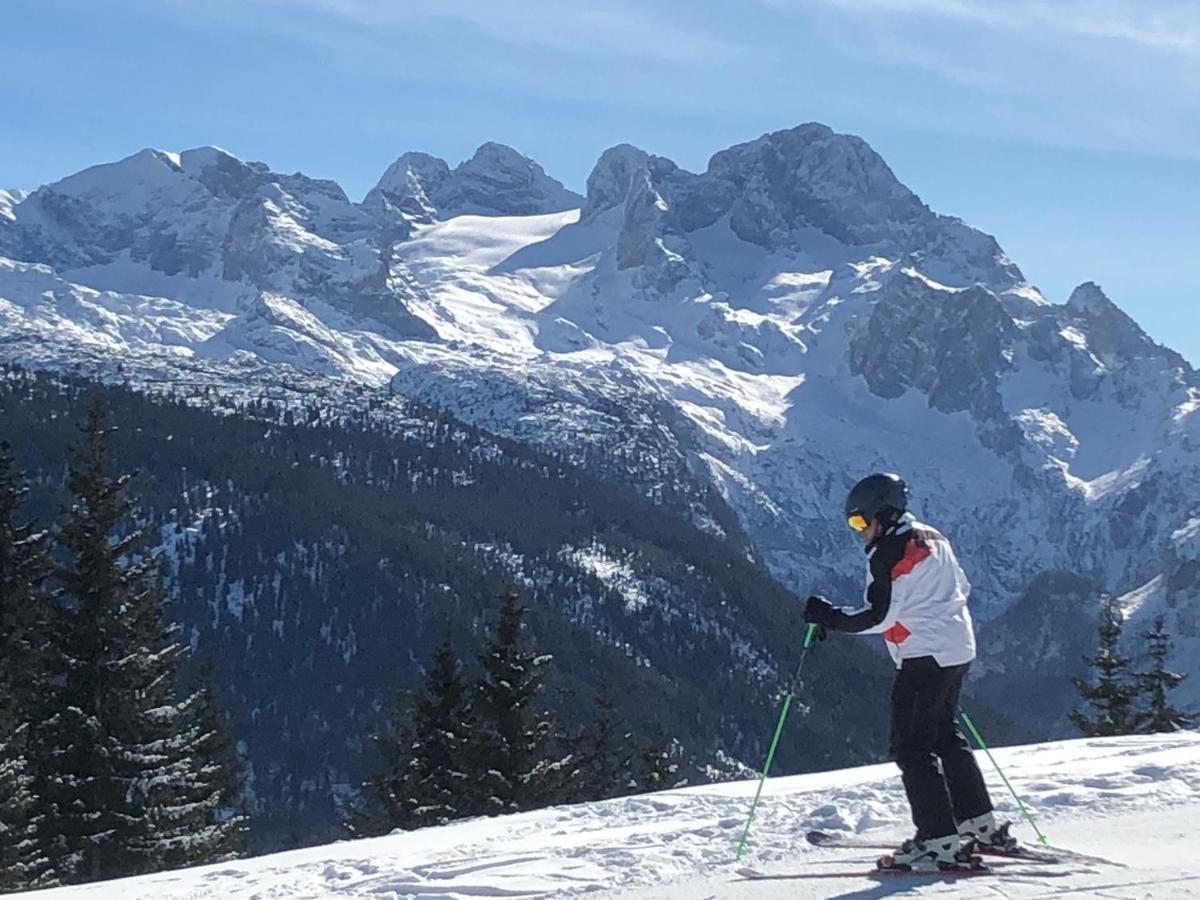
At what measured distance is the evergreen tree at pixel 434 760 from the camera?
3141cm

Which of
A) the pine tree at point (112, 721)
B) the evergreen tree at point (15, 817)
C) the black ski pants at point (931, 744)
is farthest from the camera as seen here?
the pine tree at point (112, 721)

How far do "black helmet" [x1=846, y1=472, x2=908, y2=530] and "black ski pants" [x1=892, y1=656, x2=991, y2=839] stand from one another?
1.15 metres

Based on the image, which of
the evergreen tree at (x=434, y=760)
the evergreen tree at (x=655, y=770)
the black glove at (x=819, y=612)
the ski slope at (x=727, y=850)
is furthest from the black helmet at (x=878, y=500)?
the evergreen tree at (x=655, y=770)

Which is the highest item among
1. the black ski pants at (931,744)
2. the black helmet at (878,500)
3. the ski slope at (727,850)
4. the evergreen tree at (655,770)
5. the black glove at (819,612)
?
the black helmet at (878,500)

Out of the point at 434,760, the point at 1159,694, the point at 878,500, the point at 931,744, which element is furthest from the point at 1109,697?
the point at 878,500

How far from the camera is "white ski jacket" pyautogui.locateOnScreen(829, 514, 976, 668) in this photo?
10.3 m

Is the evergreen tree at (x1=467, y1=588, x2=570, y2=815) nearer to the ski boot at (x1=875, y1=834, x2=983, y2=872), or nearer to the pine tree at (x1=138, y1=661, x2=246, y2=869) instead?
the pine tree at (x1=138, y1=661, x2=246, y2=869)

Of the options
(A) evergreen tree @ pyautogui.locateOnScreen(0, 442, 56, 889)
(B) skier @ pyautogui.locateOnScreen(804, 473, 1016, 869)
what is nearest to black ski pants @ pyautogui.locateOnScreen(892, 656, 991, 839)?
(B) skier @ pyautogui.locateOnScreen(804, 473, 1016, 869)

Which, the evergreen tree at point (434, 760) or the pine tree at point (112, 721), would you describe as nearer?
the pine tree at point (112, 721)

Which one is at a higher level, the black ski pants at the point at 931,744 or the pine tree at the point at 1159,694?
the black ski pants at the point at 931,744

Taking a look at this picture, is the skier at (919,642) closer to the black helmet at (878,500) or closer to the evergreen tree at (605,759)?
the black helmet at (878,500)

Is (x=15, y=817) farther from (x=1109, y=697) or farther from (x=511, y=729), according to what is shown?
(x=1109, y=697)

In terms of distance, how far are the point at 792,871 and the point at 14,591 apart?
61.1 feet

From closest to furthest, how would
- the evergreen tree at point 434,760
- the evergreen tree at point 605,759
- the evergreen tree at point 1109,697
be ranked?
the evergreen tree at point 434,760 < the evergreen tree at point 1109,697 < the evergreen tree at point 605,759
